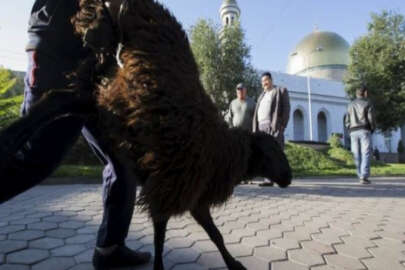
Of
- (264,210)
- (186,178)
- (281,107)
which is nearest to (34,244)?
(186,178)

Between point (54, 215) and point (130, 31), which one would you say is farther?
point (54, 215)

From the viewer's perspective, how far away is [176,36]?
1452mm

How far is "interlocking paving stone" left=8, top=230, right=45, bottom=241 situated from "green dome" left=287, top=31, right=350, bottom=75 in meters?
49.7

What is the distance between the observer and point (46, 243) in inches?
96.8

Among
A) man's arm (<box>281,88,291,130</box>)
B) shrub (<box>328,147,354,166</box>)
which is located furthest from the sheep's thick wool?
shrub (<box>328,147,354,166</box>)

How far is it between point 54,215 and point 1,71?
7314 millimetres

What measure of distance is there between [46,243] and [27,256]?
0.29m

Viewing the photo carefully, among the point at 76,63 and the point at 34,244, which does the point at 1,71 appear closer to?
the point at 34,244

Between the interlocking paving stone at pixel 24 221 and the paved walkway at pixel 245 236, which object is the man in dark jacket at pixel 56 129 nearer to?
the paved walkway at pixel 245 236

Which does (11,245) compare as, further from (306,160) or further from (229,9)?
(229,9)

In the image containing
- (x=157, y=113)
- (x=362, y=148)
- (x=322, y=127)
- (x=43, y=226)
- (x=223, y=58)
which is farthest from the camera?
(x=322, y=127)

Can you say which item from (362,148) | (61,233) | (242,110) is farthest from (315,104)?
(61,233)

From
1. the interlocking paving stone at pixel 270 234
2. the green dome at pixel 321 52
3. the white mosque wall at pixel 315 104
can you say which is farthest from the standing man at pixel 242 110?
the green dome at pixel 321 52

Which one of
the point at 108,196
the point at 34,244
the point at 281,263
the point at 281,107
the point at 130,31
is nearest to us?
the point at 130,31
